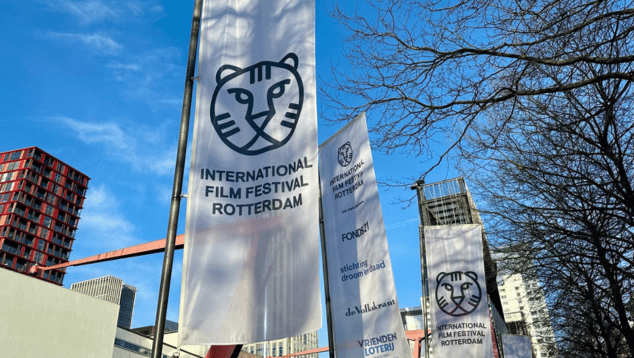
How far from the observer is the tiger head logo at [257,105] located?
3662mm

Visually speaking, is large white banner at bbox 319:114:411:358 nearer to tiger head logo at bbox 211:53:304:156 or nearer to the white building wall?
tiger head logo at bbox 211:53:304:156

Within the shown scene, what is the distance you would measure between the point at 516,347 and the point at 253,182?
70.2 ft

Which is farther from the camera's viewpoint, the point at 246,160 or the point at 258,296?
the point at 246,160

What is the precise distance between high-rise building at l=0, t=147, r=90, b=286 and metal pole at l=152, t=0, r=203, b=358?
4427 inches

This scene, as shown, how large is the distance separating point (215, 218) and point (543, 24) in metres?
4.51

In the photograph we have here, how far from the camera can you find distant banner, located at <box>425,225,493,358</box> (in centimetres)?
1091

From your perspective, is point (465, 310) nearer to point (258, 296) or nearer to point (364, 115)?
point (364, 115)

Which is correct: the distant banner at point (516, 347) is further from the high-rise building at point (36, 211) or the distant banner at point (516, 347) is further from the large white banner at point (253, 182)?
the high-rise building at point (36, 211)

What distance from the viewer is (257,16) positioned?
408 centimetres

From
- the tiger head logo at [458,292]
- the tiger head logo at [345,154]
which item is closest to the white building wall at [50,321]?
the tiger head logo at [458,292]

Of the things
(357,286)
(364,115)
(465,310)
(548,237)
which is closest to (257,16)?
(364,115)

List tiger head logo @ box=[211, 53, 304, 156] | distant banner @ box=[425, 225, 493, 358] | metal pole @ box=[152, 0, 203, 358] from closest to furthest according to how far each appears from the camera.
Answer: metal pole @ box=[152, 0, 203, 358], tiger head logo @ box=[211, 53, 304, 156], distant banner @ box=[425, 225, 493, 358]

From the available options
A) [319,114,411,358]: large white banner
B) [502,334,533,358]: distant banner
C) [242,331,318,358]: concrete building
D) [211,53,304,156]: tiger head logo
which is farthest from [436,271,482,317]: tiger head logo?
[242,331,318,358]: concrete building

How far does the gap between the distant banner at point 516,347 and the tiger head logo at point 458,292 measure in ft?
39.7
